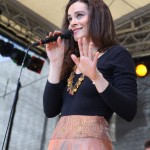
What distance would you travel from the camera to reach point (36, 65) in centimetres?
567

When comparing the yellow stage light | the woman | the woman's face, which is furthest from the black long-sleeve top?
the yellow stage light

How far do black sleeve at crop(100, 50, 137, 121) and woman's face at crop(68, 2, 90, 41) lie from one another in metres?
0.16

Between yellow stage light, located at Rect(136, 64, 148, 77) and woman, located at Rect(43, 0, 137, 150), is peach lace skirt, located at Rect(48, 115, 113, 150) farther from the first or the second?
yellow stage light, located at Rect(136, 64, 148, 77)

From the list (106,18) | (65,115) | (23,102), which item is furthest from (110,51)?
(23,102)

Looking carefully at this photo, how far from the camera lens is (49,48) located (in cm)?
122

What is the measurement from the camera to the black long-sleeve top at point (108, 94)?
1023mm

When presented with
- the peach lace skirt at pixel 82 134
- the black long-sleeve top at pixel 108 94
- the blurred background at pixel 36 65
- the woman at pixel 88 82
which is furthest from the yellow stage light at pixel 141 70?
the peach lace skirt at pixel 82 134

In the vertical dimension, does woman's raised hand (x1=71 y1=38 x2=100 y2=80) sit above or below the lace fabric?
above

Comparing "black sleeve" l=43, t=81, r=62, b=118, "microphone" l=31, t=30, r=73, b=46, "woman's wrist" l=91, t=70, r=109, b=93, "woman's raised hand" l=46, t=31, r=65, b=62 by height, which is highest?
"microphone" l=31, t=30, r=73, b=46

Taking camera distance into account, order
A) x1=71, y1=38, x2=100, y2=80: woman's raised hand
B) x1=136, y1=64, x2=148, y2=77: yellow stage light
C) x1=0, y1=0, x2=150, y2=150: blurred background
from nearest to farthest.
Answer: x1=71, y1=38, x2=100, y2=80: woman's raised hand
x1=0, y1=0, x2=150, y2=150: blurred background
x1=136, y1=64, x2=148, y2=77: yellow stage light

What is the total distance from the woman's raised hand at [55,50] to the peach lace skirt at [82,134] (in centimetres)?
24

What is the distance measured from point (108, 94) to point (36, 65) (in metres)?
4.74

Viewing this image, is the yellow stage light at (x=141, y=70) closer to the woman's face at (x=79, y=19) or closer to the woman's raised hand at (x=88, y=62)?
the woman's face at (x=79, y=19)

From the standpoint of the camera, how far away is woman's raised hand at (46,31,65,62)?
1.21 m
